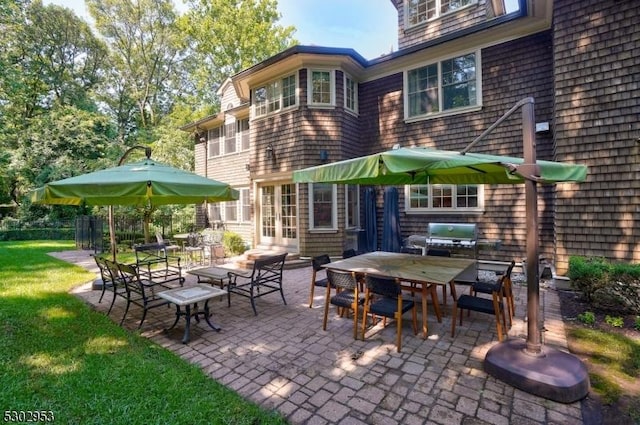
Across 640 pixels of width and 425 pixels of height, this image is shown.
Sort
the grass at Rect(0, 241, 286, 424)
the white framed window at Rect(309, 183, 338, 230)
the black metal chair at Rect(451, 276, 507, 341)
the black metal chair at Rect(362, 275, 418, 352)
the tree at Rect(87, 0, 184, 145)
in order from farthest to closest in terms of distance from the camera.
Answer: the tree at Rect(87, 0, 184, 145), the white framed window at Rect(309, 183, 338, 230), the black metal chair at Rect(451, 276, 507, 341), the black metal chair at Rect(362, 275, 418, 352), the grass at Rect(0, 241, 286, 424)

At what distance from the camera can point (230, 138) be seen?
13539 mm

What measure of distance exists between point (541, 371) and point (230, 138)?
515 inches

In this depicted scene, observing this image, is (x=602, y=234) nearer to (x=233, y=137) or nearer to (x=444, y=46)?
(x=444, y=46)

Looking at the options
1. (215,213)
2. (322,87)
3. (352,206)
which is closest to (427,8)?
(322,87)

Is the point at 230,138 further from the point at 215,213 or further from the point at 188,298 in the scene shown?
the point at 188,298

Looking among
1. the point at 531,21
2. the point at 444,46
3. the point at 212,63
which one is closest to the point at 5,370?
the point at 444,46

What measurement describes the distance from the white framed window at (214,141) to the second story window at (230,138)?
1.56 feet

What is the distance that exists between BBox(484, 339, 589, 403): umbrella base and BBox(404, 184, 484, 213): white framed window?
557 cm

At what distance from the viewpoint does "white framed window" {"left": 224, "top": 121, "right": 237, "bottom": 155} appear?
1334 centimetres

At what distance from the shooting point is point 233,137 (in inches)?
528

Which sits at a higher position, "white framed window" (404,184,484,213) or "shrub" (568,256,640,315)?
"white framed window" (404,184,484,213)

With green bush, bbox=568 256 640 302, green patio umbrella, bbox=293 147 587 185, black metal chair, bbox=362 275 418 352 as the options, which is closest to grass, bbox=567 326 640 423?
green bush, bbox=568 256 640 302

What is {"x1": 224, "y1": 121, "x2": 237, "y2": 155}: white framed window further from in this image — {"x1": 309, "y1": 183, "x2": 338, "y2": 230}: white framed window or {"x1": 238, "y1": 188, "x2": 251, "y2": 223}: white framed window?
{"x1": 309, "y1": 183, "x2": 338, "y2": 230}: white framed window

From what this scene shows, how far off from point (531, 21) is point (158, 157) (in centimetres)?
1504
